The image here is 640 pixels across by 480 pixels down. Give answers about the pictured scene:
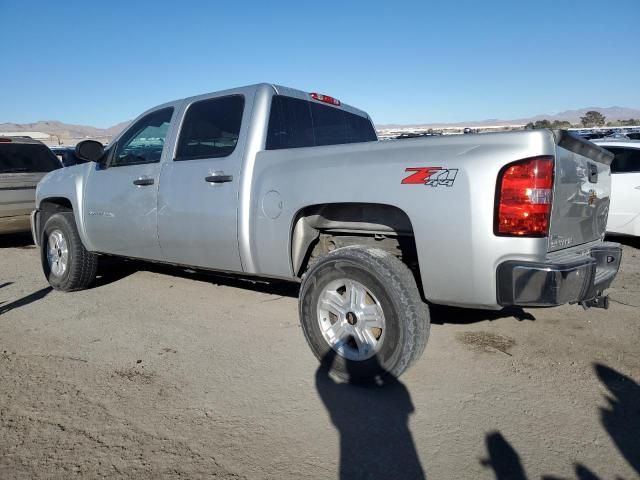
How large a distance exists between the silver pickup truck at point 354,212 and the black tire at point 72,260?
20.5 inches

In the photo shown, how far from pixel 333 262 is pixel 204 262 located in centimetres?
135

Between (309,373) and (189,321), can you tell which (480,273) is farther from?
(189,321)

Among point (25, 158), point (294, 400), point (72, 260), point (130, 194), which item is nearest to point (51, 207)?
point (72, 260)

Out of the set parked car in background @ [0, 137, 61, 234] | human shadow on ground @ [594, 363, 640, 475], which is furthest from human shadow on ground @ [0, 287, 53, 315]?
human shadow on ground @ [594, 363, 640, 475]

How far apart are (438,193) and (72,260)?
14.0 feet

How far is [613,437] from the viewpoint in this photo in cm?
261

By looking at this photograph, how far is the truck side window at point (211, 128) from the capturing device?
3.98 metres

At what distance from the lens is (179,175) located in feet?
13.7

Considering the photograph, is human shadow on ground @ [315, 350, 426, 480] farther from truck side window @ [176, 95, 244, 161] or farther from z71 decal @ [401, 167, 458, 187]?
truck side window @ [176, 95, 244, 161]

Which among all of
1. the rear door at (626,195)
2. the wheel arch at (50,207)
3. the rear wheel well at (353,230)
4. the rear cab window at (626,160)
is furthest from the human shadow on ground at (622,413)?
the wheel arch at (50,207)

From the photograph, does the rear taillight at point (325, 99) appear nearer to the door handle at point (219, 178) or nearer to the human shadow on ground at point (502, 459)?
the door handle at point (219, 178)

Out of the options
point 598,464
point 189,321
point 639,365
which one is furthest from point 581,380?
point 189,321

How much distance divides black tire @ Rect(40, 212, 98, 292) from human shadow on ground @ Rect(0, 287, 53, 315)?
5.2 inches

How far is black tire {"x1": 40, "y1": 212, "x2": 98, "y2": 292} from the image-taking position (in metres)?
5.38
